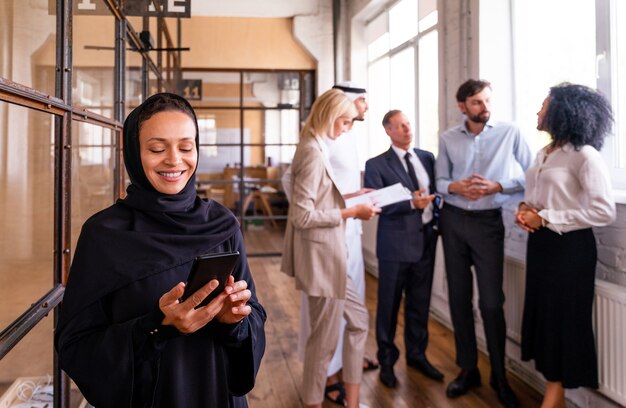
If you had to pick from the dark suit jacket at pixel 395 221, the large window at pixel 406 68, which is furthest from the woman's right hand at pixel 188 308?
the large window at pixel 406 68

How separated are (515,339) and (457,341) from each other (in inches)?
14.2

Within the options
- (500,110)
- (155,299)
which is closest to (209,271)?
(155,299)

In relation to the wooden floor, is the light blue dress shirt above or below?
above

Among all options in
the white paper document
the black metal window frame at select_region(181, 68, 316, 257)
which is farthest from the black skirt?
the black metal window frame at select_region(181, 68, 316, 257)

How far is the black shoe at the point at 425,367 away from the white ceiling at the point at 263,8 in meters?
5.05

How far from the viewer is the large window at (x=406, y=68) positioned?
4754 mm

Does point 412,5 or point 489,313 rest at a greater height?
point 412,5

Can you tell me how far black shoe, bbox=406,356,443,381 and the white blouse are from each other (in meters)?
1.18

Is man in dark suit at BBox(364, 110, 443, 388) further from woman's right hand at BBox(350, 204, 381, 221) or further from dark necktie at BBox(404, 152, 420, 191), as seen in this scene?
woman's right hand at BBox(350, 204, 381, 221)

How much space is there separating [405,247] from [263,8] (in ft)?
16.0

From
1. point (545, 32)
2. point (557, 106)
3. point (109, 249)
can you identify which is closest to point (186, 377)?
point (109, 249)

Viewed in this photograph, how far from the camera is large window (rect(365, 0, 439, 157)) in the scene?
4754 mm

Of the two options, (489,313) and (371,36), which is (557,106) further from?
(371,36)

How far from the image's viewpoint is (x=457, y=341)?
9.57 ft
